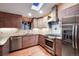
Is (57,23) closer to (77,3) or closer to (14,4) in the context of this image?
(77,3)

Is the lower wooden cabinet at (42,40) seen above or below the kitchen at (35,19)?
below

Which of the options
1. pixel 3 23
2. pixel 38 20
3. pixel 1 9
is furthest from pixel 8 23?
pixel 38 20

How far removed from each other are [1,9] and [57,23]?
161cm

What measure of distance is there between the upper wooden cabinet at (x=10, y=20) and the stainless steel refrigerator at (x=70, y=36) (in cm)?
117

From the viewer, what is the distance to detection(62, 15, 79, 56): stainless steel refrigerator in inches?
70.5

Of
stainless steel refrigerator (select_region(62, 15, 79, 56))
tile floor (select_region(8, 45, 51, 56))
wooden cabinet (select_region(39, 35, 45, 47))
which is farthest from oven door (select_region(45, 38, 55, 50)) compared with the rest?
stainless steel refrigerator (select_region(62, 15, 79, 56))

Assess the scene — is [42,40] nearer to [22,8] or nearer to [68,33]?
[68,33]

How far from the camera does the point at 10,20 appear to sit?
2.15 metres

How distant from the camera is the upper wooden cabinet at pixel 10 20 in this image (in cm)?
201

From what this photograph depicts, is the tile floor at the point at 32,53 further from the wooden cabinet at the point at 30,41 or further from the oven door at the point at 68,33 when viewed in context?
the oven door at the point at 68,33

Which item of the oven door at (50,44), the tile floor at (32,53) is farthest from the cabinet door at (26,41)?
the oven door at (50,44)

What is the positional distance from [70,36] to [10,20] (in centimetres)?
153

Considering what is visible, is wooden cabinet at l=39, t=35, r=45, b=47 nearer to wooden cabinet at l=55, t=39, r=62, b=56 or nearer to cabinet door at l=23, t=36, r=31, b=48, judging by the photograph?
cabinet door at l=23, t=36, r=31, b=48

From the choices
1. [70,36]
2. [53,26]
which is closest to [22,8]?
[53,26]
